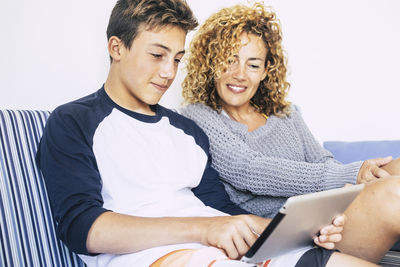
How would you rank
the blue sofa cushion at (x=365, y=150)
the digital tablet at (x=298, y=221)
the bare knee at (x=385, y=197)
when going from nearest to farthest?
the digital tablet at (x=298, y=221), the bare knee at (x=385, y=197), the blue sofa cushion at (x=365, y=150)

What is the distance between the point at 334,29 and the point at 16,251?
6.27ft

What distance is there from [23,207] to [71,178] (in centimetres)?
25

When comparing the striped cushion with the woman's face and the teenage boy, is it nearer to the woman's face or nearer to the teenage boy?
the teenage boy

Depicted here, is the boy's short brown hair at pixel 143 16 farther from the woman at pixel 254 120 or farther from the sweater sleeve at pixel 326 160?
the sweater sleeve at pixel 326 160

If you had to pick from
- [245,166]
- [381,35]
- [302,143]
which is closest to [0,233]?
[245,166]

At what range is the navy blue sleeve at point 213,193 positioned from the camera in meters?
1.19

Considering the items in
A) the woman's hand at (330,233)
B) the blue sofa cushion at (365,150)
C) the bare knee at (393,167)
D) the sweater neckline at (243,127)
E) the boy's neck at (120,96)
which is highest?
the boy's neck at (120,96)

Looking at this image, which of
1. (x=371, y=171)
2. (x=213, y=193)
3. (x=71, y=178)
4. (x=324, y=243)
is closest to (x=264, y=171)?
(x=213, y=193)

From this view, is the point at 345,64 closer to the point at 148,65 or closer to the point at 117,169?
the point at 148,65

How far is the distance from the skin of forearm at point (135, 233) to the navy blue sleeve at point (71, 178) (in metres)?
0.02

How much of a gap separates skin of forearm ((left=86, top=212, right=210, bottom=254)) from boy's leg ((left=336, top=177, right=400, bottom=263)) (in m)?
0.41

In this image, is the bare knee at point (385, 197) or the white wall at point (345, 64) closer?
the bare knee at point (385, 197)

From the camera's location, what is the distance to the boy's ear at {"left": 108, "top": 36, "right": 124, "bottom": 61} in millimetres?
1109

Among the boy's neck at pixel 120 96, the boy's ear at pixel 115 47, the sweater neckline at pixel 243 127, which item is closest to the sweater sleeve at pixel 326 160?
the sweater neckline at pixel 243 127
